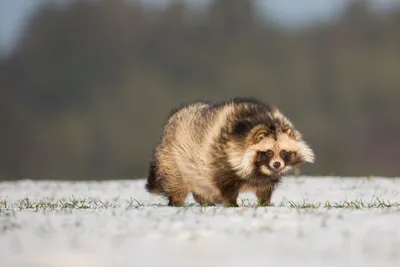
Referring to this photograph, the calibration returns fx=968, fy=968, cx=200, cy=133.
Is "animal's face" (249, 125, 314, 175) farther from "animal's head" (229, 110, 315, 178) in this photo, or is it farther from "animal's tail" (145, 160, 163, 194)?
"animal's tail" (145, 160, 163, 194)

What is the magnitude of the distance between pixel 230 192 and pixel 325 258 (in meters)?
4.74

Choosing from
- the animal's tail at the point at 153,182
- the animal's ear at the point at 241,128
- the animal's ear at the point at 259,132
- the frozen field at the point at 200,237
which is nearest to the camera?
the frozen field at the point at 200,237

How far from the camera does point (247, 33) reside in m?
68.2

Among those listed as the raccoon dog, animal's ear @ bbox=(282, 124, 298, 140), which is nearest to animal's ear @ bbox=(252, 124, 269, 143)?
the raccoon dog

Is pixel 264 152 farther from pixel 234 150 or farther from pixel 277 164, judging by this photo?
pixel 234 150

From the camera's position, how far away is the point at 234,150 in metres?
13.6

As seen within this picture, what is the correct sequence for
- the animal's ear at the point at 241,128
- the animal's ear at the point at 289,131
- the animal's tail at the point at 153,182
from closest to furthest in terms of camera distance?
the animal's ear at the point at 241,128, the animal's ear at the point at 289,131, the animal's tail at the point at 153,182

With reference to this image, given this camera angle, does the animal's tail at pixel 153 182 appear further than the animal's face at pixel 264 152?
Yes

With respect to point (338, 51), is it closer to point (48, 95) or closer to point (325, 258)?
point (48, 95)

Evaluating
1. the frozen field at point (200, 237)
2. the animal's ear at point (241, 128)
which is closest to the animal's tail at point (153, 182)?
the animal's ear at point (241, 128)

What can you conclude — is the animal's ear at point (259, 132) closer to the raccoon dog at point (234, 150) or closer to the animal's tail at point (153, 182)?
the raccoon dog at point (234, 150)

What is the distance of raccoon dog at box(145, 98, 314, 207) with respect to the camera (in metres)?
13.5

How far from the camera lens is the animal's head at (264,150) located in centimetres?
1348

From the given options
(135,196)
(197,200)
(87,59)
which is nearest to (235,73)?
(87,59)
